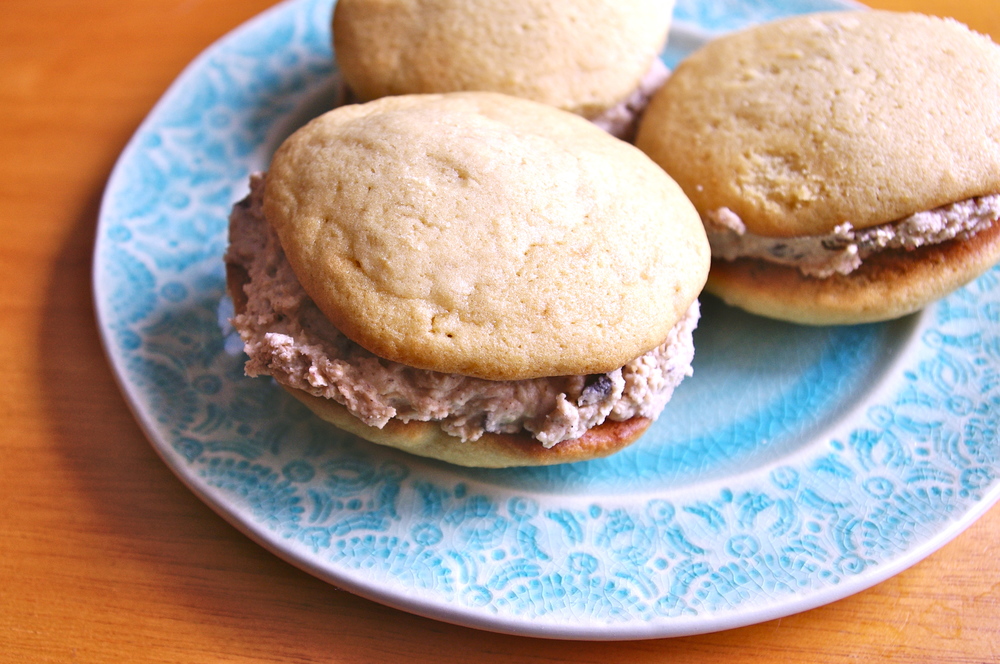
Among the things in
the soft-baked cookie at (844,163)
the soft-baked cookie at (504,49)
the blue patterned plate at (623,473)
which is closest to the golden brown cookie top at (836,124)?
the soft-baked cookie at (844,163)

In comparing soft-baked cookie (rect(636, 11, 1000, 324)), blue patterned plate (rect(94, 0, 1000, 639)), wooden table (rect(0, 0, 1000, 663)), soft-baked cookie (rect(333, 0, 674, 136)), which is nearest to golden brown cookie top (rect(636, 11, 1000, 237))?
soft-baked cookie (rect(636, 11, 1000, 324))

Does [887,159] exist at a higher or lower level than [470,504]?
higher

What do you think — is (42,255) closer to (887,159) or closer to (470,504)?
(470,504)

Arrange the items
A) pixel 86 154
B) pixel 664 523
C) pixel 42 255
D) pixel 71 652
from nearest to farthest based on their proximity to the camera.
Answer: pixel 71 652
pixel 664 523
pixel 42 255
pixel 86 154

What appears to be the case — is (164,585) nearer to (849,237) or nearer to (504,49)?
(504,49)

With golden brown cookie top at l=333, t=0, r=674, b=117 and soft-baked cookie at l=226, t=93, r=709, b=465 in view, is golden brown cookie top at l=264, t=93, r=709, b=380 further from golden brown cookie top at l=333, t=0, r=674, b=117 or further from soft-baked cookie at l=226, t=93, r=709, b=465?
golden brown cookie top at l=333, t=0, r=674, b=117

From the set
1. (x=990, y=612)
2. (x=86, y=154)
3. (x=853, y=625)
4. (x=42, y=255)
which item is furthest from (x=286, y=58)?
(x=990, y=612)

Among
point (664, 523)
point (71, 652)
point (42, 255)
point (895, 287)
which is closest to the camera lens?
point (71, 652)
